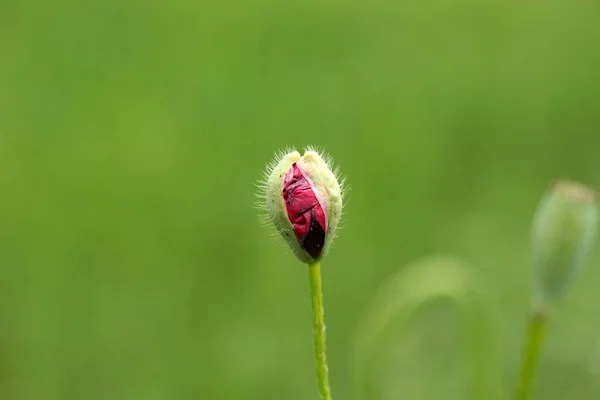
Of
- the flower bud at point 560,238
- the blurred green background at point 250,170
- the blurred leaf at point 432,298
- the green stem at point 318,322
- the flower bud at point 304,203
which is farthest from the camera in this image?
the blurred green background at point 250,170

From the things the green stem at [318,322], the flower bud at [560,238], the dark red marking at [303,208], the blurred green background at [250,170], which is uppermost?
the blurred green background at [250,170]

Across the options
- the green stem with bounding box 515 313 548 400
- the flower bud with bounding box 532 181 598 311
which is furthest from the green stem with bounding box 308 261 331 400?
the flower bud with bounding box 532 181 598 311

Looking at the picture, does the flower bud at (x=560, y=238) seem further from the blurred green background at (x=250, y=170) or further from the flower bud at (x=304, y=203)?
the blurred green background at (x=250, y=170)

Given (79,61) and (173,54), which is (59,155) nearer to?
(79,61)

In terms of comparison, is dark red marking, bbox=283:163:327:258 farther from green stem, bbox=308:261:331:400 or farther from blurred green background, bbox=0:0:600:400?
blurred green background, bbox=0:0:600:400

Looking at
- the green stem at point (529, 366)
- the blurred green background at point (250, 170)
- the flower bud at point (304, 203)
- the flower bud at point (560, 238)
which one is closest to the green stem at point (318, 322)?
the flower bud at point (304, 203)

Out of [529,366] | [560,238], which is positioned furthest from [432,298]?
[529,366]

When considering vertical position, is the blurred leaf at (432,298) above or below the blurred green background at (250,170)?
below
